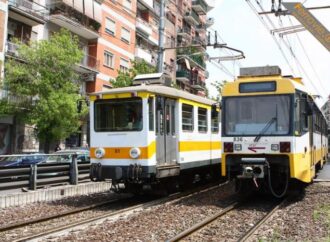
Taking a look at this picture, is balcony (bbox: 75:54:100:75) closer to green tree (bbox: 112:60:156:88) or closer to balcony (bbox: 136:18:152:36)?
green tree (bbox: 112:60:156:88)

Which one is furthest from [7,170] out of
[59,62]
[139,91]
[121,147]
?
[59,62]

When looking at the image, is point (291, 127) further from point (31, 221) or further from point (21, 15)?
point (21, 15)

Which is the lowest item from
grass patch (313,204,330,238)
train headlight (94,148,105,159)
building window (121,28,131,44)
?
grass patch (313,204,330,238)

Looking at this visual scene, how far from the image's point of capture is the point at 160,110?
13.3m

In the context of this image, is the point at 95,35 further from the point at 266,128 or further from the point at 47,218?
the point at 47,218

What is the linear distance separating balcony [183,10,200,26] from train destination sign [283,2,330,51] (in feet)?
177

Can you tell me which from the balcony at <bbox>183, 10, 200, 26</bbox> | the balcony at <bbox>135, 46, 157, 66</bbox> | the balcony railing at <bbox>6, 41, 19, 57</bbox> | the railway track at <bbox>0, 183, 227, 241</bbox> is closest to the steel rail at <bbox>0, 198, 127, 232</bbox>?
the railway track at <bbox>0, 183, 227, 241</bbox>

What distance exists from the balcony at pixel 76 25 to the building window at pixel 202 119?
821 inches

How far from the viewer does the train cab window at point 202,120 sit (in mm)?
15859

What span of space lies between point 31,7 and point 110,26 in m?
11.1

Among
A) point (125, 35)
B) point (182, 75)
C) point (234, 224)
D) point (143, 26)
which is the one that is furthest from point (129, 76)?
point (182, 75)

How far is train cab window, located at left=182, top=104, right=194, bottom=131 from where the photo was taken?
14.5 meters

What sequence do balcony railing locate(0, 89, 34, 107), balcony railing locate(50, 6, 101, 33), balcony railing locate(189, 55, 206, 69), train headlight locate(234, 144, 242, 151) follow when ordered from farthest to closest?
balcony railing locate(189, 55, 206, 69)
balcony railing locate(50, 6, 101, 33)
balcony railing locate(0, 89, 34, 107)
train headlight locate(234, 144, 242, 151)

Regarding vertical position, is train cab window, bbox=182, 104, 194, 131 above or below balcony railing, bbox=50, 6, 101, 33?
below
